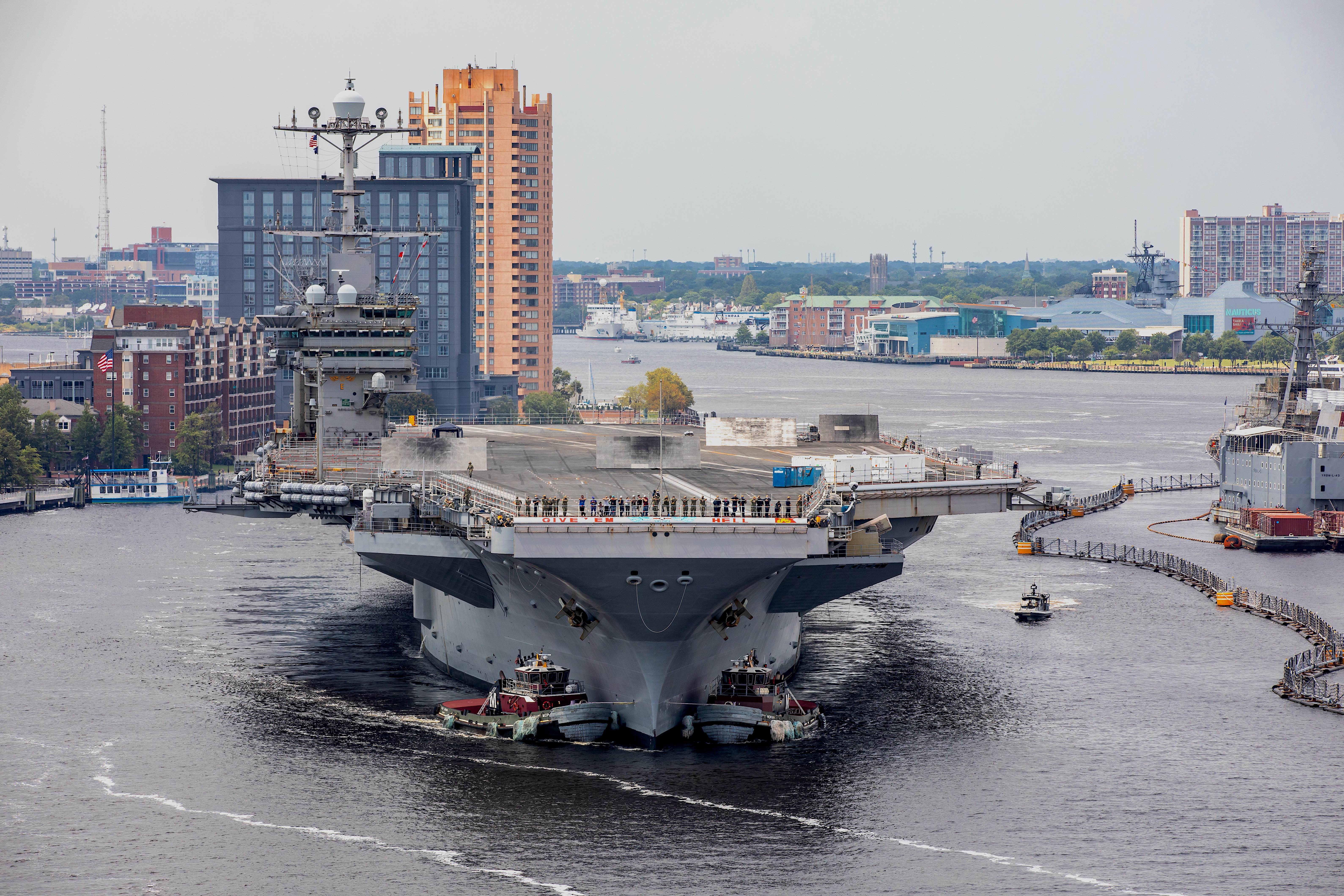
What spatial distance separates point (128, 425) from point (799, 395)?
81.9m

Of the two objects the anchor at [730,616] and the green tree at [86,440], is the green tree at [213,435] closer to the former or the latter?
the green tree at [86,440]

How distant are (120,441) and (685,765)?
7673cm

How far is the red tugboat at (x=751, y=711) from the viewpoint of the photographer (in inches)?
1660

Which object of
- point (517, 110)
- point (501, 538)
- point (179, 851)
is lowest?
point (179, 851)

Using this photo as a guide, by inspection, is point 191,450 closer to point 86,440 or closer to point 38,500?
point 86,440

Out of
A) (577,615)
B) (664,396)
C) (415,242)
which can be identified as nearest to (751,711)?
(577,615)

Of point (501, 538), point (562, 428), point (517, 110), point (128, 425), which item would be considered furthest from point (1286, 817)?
point (517, 110)

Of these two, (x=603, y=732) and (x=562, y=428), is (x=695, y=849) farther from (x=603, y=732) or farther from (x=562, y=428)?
(x=562, y=428)

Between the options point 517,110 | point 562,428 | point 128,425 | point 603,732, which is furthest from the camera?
point 517,110

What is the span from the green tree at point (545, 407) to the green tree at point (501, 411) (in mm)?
1140

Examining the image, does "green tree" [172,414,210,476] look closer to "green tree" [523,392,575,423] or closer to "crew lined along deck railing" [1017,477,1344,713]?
"green tree" [523,392,575,423]

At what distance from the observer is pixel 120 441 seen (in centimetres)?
10788

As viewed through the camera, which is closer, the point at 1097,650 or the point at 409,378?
the point at 1097,650

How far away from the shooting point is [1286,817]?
3738 centimetres
